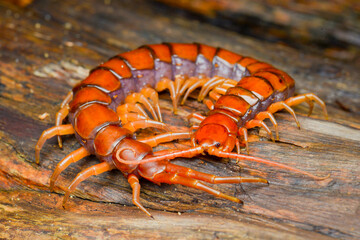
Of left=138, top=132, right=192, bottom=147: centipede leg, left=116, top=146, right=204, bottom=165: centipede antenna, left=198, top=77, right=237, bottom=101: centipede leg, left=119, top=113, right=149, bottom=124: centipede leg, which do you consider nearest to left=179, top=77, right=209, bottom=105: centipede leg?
left=198, top=77, right=237, bottom=101: centipede leg

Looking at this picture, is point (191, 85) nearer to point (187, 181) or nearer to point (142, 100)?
point (142, 100)

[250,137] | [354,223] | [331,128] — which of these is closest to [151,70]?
[250,137]

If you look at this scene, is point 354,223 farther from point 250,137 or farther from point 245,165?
point 250,137

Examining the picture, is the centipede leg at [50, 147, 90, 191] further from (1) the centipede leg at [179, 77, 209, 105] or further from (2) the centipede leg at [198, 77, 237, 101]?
(2) the centipede leg at [198, 77, 237, 101]

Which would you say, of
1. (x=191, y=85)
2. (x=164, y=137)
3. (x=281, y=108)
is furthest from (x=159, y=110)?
(x=281, y=108)

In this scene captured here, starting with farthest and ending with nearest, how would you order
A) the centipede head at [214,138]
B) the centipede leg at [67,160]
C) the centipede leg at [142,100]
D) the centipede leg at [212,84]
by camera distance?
1. the centipede leg at [212,84]
2. the centipede leg at [142,100]
3. the centipede leg at [67,160]
4. the centipede head at [214,138]

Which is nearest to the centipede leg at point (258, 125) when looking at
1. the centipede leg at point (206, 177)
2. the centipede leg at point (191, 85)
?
the centipede leg at point (206, 177)

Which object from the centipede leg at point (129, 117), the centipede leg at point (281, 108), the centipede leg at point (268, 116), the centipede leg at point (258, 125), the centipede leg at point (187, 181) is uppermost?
the centipede leg at point (281, 108)

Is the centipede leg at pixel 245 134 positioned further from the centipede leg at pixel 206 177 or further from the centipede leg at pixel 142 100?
the centipede leg at pixel 142 100
